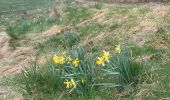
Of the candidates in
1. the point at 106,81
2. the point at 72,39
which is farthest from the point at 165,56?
the point at 72,39

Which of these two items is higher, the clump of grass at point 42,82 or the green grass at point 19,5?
the clump of grass at point 42,82

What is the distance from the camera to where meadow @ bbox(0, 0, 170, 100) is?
16.2 feet

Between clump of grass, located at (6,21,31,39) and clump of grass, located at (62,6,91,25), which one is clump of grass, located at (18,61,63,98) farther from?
clump of grass, located at (62,6,91,25)

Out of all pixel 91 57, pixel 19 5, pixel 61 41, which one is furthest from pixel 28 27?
pixel 91 57

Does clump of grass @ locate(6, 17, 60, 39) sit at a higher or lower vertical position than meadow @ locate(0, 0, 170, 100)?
lower

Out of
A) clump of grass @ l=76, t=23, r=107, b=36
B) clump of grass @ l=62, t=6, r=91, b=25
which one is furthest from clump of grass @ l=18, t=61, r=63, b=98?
clump of grass @ l=62, t=6, r=91, b=25

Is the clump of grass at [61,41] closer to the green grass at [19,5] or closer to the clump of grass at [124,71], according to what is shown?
the clump of grass at [124,71]

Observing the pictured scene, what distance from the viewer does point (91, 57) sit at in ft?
18.1

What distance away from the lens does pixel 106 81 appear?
527 cm

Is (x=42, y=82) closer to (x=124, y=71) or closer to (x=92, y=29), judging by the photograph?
(x=124, y=71)

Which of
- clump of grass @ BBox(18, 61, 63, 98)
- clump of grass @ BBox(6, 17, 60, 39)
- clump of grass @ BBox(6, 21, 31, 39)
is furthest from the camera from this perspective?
clump of grass @ BBox(6, 17, 60, 39)

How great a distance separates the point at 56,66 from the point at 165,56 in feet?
4.92

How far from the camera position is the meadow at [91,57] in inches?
194

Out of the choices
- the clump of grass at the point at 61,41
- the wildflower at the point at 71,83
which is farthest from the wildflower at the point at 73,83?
the clump of grass at the point at 61,41
